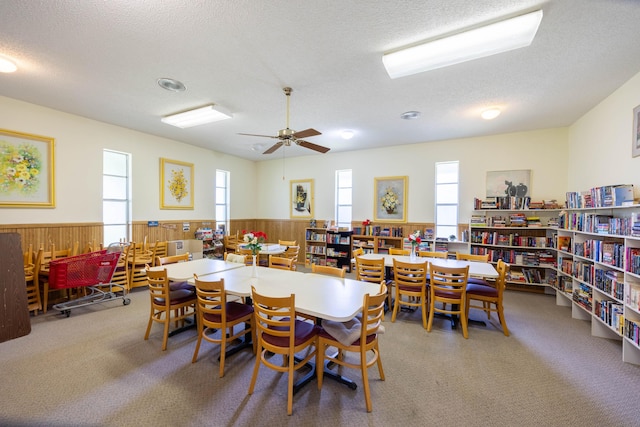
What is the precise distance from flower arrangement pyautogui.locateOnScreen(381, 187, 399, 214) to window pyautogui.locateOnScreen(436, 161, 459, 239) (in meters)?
0.95

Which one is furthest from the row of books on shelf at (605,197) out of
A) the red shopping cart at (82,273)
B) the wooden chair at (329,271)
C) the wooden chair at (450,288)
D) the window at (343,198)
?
the red shopping cart at (82,273)

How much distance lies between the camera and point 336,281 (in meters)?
2.95

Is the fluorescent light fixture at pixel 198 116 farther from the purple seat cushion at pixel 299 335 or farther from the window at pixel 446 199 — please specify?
the window at pixel 446 199

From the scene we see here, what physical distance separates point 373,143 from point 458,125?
1.90 meters

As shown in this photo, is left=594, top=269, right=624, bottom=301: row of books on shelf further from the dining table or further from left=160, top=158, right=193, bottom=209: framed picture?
left=160, top=158, right=193, bottom=209: framed picture

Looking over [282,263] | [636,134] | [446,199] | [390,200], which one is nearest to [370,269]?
[282,263]

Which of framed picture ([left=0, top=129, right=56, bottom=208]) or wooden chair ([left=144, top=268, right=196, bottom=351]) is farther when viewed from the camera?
framed picture ([left=0, top=129, right=56, bottom=208])

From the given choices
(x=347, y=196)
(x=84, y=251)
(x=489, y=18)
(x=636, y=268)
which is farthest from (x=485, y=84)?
(x=84, y=251)

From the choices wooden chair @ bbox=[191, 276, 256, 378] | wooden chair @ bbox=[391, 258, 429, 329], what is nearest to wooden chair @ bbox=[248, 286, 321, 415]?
wooden chair @ bbox=[191, 276, 256, 378]

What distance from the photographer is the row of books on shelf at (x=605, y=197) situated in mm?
3094

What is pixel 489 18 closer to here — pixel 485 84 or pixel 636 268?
pixel 485 84

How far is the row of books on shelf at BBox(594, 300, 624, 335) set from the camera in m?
2.96

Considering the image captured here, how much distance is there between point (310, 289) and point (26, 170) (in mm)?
4975

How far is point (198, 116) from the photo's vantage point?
14.4 ft
